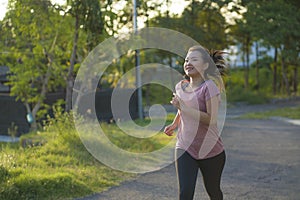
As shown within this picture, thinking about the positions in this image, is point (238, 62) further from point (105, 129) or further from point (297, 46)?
point (105, 129)

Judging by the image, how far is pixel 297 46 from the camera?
20.3 m

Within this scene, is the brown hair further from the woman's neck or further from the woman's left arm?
the woman's left arm

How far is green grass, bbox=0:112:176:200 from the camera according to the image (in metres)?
6.33

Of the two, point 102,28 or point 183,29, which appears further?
point 183,29

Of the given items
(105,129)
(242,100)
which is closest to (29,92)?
(105,129)

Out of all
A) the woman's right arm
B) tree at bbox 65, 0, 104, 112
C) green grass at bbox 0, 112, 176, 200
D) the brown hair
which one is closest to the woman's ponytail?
the brown hair

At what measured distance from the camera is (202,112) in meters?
4.50

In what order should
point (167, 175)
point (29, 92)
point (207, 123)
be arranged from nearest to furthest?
1. point (207, 123)
2. point (167, 175)
3. point (29, 92)

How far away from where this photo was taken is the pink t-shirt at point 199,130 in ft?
15.0

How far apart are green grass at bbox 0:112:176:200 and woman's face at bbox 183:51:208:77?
2633 millimetres

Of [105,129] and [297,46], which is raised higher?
[297,46]

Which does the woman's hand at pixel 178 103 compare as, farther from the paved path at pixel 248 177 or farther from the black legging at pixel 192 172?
the paved path at pixel 248 177

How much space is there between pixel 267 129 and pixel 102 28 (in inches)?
300

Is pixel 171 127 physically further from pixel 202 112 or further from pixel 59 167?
pixel 59 167
